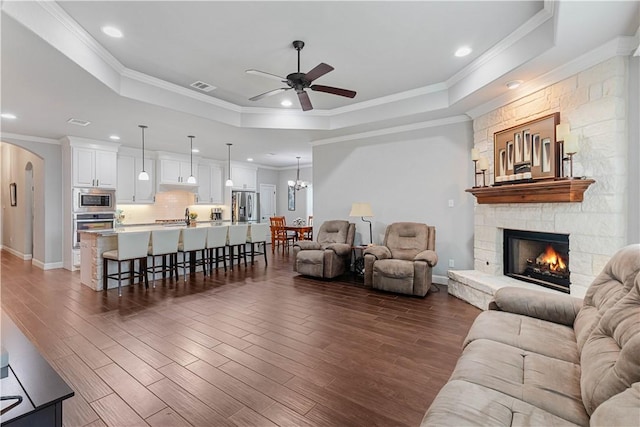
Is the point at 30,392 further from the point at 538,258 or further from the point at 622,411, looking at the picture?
the point at 538,258

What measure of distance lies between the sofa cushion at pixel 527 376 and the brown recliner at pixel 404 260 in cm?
247

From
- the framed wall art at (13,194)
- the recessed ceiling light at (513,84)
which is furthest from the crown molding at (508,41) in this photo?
the framed wall art at (13,194)

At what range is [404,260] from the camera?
4.61 meters

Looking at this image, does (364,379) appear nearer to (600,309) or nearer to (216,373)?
(216,373)

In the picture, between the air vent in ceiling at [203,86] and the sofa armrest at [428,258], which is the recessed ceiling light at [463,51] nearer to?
the sofa armrest at [428,258]

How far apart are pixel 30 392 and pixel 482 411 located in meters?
1.74

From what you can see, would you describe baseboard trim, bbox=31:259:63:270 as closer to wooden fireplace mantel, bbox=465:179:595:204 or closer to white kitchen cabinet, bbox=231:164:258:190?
white kitchen cabinet, bbox=231:164:258:190

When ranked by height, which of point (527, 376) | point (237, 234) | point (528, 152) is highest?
point (528, 152)

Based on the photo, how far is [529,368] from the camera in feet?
5.03

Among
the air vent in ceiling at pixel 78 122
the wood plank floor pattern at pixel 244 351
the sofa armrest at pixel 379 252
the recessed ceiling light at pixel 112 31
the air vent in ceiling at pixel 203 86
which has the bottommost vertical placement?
the wood plank floor pattern at pixel 244 351

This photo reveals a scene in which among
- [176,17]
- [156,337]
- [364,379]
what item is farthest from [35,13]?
[364,379]

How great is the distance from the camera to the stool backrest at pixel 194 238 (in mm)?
5352

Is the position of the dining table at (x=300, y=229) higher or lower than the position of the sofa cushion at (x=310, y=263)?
higher

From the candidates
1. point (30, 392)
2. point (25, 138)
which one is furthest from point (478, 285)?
point (25, 138)
